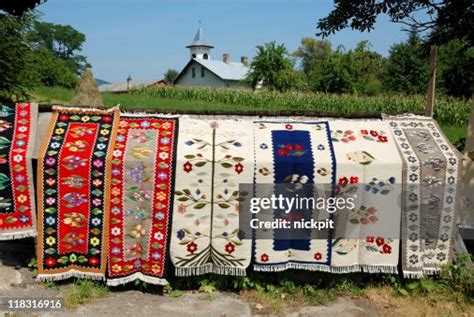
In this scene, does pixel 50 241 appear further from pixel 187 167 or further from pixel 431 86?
pixel 431 86

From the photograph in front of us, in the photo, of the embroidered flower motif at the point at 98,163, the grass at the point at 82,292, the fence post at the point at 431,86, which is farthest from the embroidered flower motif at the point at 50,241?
the fence post at the point at 431,86

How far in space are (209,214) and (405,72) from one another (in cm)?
3516

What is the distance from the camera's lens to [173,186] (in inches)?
158

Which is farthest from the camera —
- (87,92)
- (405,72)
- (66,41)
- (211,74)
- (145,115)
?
(66,41)

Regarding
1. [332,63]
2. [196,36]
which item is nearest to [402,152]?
[332,63]

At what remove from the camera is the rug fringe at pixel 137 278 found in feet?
13.0

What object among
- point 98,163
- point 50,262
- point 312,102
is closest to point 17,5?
point 98,163

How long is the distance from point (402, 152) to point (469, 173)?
0.92m

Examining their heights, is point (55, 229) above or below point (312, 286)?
above

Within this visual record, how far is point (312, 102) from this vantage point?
76.7 ft

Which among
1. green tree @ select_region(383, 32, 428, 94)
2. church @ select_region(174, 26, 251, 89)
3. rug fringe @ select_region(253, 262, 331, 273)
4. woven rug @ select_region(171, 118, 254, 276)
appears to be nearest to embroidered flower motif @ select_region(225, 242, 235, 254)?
woven rug @ select_region(171, 118, 254, 276)

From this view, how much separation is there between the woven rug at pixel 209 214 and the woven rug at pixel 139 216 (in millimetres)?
117

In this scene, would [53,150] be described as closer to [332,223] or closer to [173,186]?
[173,186]

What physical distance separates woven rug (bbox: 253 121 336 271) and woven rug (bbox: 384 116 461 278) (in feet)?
2.39
